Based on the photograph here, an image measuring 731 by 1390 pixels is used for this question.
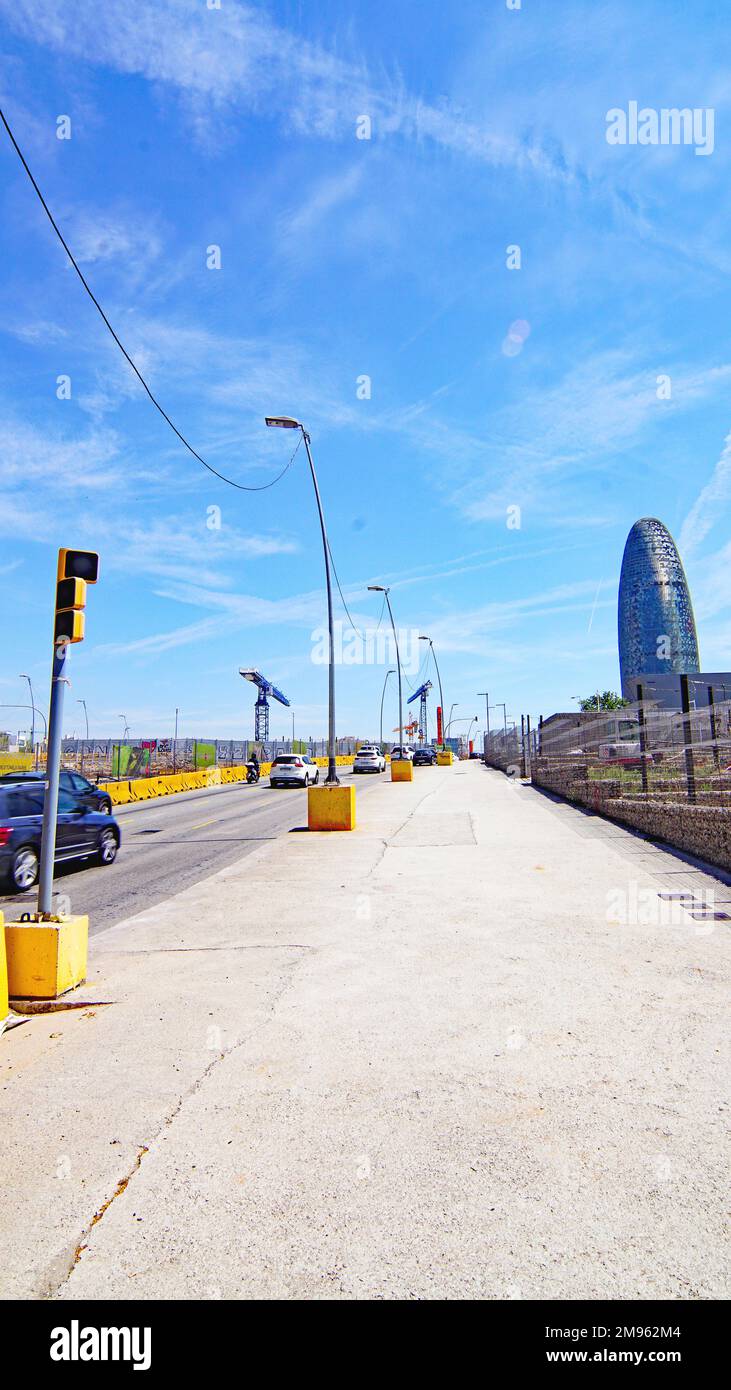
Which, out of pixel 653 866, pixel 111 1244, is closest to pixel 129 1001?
pixel 111 1244

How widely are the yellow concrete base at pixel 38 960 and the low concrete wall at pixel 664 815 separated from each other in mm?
7428

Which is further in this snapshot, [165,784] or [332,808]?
[165,784]

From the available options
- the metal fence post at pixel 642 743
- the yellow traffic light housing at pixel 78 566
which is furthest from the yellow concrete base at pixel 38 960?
the metal fence post at pixel 642 743

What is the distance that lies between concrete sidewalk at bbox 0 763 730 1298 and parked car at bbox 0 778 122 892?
398cm

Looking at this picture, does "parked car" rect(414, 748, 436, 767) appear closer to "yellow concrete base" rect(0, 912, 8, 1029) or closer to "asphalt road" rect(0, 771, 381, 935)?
"asphalt road" rect(0, 771, 381, 935)

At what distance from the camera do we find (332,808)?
51.4ft

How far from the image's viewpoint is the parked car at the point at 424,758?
2398 inches

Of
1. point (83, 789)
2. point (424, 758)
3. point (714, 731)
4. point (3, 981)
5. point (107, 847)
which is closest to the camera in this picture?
point (3, 981)

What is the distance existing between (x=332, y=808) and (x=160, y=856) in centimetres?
361

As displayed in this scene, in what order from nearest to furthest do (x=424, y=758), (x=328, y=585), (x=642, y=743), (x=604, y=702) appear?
(x=642, y=743)
(x=328, y=585)
(x=424, y=758)
(x=604, y=702)

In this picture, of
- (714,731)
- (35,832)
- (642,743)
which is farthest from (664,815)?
(35,832)

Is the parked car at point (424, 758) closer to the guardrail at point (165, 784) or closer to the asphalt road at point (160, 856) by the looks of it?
the guardrail at point (165, 784)

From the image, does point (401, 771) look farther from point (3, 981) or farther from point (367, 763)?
point (3, 981)
